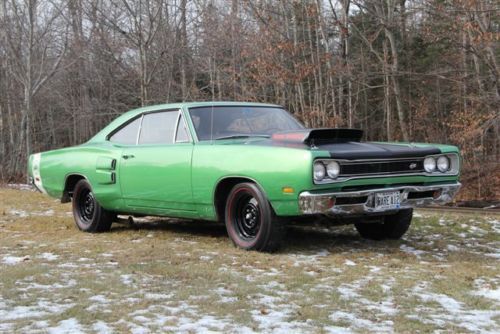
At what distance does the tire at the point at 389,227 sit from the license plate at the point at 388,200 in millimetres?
776

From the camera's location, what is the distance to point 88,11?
20.4 m

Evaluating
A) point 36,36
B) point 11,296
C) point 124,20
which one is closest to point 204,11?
point 124,20

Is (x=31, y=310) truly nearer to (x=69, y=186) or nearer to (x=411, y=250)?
(x=411, y=250)

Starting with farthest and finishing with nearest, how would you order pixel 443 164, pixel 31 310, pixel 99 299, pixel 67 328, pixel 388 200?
pixel 443 164, pixel 388 200, pixel 99 299, pixel 31 310, pixel 67 328

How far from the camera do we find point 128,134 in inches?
303

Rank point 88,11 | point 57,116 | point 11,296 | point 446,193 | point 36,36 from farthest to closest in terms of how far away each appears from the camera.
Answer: point 57,116 → point 36,36 → point 88,11 → point 446,193 → point 11,296

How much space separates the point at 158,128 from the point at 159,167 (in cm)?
64

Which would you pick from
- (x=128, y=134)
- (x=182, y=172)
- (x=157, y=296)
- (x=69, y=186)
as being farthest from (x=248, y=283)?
(x=69, y=186)

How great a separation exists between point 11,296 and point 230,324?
5.61 ft

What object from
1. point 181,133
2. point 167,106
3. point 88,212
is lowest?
point 88,212

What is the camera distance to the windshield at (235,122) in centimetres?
666

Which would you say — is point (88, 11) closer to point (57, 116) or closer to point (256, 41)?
point (256, 41)

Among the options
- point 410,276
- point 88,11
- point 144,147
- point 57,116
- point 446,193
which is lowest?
point 410,276

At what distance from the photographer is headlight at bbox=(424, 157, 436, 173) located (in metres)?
6.04
